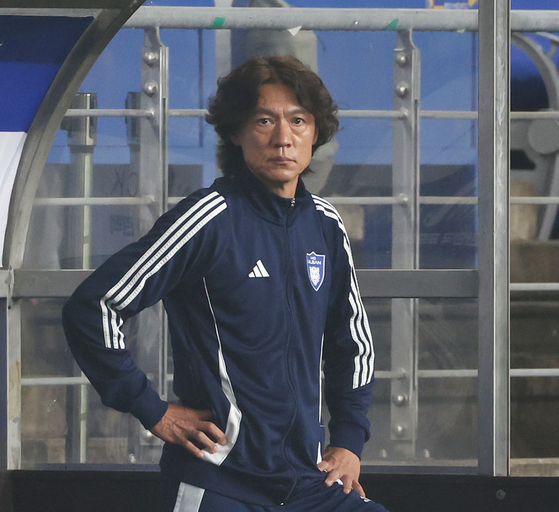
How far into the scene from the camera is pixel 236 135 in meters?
2.09

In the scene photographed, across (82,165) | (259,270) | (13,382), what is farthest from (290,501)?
(82,165)

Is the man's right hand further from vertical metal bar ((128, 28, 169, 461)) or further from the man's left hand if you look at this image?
vertical metal bar ((128, 28, 169, 461))

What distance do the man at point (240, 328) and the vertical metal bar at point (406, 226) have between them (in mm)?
1249

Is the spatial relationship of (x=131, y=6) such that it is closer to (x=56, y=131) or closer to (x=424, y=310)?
(x=56, y=131)

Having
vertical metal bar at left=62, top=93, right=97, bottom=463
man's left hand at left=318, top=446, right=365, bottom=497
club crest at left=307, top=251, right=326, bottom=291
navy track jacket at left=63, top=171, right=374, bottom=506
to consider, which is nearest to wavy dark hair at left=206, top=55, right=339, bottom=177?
navy track jacket at left=63, top=171, right=374, bottom=506

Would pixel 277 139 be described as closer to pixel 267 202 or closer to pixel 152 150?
pixel 267 202

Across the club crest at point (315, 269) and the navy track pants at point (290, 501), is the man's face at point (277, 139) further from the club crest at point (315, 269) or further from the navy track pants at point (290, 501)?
the navy track pants at point (290, 501)

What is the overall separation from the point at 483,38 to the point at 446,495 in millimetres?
1902

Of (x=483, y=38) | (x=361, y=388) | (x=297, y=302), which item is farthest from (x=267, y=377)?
(x=483, y=38)

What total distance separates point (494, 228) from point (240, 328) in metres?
1.62

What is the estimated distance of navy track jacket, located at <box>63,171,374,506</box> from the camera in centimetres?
180

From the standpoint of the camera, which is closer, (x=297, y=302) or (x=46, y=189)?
(x=297, y=302)

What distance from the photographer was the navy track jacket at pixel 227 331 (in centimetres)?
180

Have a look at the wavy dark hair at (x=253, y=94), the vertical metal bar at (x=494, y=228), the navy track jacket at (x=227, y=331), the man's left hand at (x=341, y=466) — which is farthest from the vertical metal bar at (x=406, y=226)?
the navy track jacket at (x=227, y=331)
